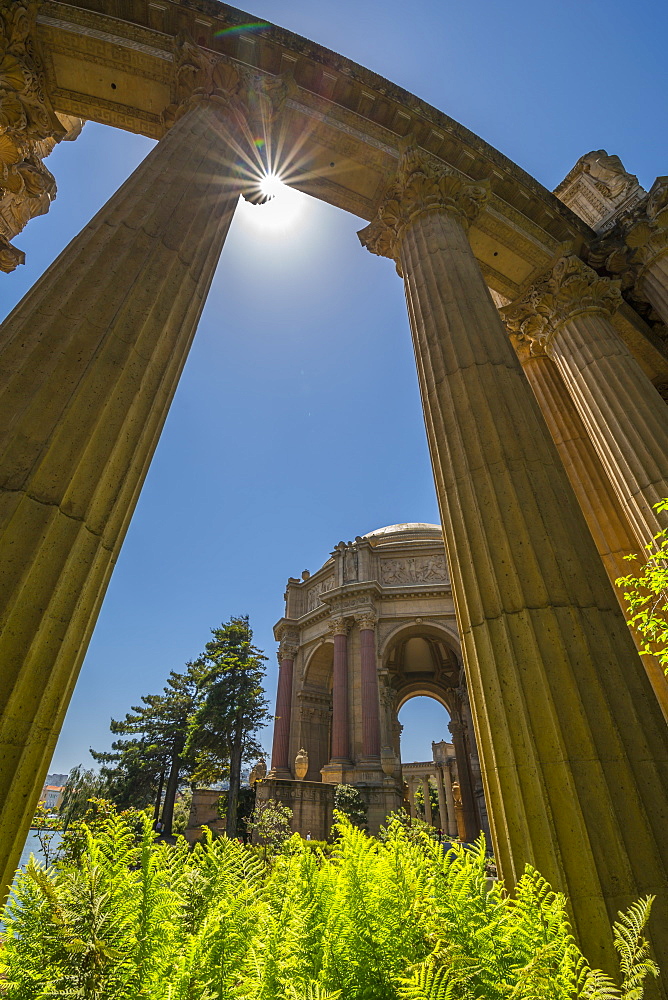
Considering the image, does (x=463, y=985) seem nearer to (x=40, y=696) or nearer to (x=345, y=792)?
(x=40, y=696)

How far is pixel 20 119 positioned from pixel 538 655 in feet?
37.7

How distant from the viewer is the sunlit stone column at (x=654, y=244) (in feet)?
35.2

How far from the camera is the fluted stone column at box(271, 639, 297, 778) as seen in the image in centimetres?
2992

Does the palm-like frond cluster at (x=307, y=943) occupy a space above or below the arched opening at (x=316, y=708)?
below

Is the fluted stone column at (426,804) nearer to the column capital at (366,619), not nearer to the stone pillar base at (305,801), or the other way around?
the stone pillar base at (305,801)

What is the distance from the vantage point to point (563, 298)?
1051cm

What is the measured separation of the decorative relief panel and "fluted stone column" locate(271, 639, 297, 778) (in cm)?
936

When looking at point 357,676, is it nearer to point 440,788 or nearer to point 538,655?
point 440,788

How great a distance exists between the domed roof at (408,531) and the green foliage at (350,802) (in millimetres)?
16716

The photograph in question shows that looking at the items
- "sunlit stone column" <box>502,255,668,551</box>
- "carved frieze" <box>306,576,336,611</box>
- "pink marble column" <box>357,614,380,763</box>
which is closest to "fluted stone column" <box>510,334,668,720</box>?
"sunlit stone column" <box>502,255,668,551</box>

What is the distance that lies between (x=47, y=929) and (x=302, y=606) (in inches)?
1391

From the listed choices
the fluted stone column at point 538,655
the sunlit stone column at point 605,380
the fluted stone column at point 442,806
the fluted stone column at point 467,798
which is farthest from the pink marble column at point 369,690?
the fluted stone column at point 538,655

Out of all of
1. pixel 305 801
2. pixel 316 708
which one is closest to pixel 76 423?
pixel 305 801

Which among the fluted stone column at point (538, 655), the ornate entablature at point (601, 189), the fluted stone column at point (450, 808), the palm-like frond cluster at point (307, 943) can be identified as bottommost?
the palm-like frond cluster at point (307, 943)
